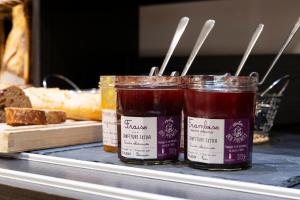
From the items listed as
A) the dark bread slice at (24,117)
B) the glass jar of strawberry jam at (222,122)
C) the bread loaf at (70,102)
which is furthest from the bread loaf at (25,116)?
the glass jar of strawberry jam at (222,122)

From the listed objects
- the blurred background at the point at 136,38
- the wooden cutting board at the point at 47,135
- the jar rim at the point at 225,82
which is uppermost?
the blurred background at the point at 136,38

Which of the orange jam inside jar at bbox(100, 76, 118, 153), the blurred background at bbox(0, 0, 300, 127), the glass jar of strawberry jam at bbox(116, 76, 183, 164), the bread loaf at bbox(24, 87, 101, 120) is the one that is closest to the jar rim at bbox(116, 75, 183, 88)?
the glass jar of strawberry jam at bbox(116, 76, 183, 164)

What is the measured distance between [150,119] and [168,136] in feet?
0.12

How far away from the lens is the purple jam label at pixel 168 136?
785 millimetres

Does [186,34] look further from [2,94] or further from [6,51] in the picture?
[2,94]

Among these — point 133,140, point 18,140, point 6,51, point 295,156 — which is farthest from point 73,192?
point 6,51

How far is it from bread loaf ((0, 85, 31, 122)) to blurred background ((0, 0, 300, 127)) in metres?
0.31

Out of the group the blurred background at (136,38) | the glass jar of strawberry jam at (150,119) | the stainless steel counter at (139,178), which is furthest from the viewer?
the blurred background at (136,38)

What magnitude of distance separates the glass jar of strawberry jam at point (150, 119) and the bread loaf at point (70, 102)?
323 mm

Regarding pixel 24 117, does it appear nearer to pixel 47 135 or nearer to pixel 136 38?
pixel 47 135

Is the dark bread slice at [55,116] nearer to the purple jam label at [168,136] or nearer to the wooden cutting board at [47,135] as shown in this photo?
the wooden cutting board at [47,135]

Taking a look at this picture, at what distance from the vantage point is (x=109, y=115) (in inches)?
36.0

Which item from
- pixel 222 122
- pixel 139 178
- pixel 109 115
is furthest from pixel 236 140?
pixel 109 115

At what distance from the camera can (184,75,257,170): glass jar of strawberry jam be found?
0.73m
